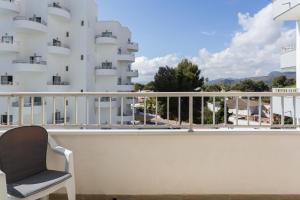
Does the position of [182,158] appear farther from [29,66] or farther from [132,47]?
[132,47]

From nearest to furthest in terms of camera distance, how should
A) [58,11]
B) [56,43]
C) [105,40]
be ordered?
[58,11] < [56,43] < [105,40]

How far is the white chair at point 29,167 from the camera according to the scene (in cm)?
201

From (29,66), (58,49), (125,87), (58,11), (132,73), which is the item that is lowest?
(125,87)

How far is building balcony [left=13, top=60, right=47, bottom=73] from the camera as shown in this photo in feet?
53.8

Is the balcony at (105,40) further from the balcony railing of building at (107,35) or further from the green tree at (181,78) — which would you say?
the green tree at (181,78)

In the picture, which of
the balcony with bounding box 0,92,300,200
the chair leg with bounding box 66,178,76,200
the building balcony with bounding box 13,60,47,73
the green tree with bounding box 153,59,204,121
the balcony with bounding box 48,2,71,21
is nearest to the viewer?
the chair leg with bounding box 66,178,76,200

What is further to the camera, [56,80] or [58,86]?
[56,80]

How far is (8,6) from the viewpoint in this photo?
52.9 ft

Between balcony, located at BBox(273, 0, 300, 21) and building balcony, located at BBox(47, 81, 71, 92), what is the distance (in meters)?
13.9

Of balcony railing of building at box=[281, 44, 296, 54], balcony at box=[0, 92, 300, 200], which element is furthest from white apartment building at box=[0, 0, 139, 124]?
balcony at box=[0, 92, 300, 200]

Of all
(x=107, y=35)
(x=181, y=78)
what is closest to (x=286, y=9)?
(x=181, y=78)

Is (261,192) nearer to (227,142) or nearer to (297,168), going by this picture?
(297,168)

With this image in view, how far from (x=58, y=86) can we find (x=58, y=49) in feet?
8.24

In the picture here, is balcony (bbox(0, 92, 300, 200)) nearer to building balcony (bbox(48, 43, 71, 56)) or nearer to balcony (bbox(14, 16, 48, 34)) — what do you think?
balcony (bbox(14, 16, 48, 34))
